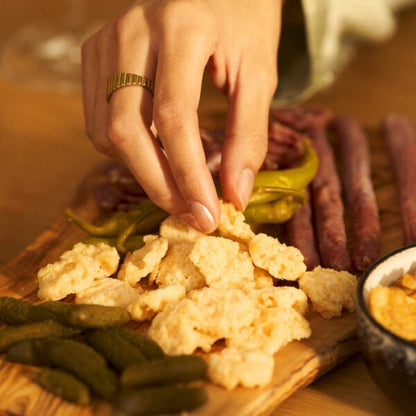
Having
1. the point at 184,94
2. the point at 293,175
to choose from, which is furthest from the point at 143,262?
the point at 293,175

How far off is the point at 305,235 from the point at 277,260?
0.94 feet

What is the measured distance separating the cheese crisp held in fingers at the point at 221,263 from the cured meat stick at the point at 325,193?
10.8 inches

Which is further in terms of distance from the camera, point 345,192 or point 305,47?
point 305,47

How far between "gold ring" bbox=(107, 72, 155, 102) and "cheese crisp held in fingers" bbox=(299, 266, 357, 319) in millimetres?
589

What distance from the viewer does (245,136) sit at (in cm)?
173

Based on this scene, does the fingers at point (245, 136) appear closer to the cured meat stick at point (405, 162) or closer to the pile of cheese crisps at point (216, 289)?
the pile of cheese crisps at point (216, 289)

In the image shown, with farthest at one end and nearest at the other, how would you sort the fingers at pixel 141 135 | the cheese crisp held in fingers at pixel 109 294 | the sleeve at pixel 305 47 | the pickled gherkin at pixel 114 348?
1. the sleeve at pixel 305 47
2. the fingers at pixel 141 135
3. the cheese crisp held in fingers at pixel 109 294
4. the pickled gherkin at pixel 114 348

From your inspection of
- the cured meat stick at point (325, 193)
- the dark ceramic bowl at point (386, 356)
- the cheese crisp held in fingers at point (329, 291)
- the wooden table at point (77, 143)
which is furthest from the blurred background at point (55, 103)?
the dark ceramic bowl at point (386, 356)

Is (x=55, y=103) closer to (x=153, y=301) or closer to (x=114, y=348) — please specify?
(x=153, y=301)

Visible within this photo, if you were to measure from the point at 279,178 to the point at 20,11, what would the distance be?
9.60ft

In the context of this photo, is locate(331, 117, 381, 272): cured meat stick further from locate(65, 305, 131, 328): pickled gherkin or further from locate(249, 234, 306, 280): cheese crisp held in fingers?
locate(65, 305, 131, 328): pickled gherkin

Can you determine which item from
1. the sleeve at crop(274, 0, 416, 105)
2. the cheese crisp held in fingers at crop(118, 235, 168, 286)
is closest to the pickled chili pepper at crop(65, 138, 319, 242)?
the cheese crisp held in fingers at crop(118, 235, 168, 286)

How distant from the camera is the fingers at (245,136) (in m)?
1.69

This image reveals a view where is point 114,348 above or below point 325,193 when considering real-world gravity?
above
